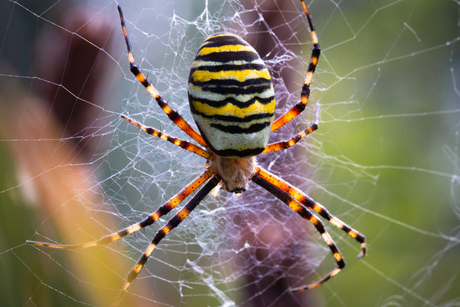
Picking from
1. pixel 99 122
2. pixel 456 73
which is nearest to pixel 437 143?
pixel 456 73

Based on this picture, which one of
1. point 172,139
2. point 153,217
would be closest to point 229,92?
point 172,139

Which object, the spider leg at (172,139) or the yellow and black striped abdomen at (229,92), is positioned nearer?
the yellow and black striped abdomen at (229,92)

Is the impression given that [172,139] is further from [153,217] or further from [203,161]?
[203,161]

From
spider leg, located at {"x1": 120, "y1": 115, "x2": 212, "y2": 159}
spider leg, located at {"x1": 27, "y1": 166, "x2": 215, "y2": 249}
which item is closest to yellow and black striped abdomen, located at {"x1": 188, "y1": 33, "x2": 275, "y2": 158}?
spider leg, located at {"x1": 120, "y1": 115, "x2": 212, "y2": 159}

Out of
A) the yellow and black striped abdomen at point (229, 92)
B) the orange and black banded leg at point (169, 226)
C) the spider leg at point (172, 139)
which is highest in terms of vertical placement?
the yellow and black striped abdomen at point (229, 92)

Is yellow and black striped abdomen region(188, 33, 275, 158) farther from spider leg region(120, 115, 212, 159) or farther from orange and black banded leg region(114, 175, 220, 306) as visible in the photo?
orange and black banded leg region(114, 175, 220, 306)

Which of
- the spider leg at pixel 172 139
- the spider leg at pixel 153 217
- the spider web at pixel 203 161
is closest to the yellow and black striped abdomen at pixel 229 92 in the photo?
the spider leg at pixel 172 139

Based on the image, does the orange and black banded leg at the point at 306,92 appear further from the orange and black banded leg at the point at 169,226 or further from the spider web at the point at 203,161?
the orange and black banded leg at the point at 169,226
